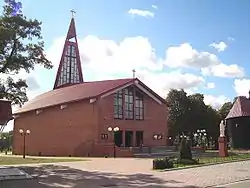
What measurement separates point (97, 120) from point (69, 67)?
831 inches

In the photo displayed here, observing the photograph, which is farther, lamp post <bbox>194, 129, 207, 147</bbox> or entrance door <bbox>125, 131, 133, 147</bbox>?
lamp post <bbox>194, 129, 207, 147</bbox>

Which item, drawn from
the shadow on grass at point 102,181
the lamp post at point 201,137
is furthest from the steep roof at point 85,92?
the shadow on grass at point 102,181

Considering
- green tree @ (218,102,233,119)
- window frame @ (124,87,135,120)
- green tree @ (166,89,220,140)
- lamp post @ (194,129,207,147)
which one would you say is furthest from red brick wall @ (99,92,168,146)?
green tree @ (218,102,233,119)

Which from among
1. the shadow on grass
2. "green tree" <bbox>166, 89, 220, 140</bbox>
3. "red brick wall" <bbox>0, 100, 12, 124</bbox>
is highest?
"green tree" <bbox>166, 89, 220, 140</bbox>

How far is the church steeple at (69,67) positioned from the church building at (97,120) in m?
9.40

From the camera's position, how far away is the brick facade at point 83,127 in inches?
1635

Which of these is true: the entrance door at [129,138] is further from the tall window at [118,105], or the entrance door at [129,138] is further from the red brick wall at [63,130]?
the red brick wall at [63,130]

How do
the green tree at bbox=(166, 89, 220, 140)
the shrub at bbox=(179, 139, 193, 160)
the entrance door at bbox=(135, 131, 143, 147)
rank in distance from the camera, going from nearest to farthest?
the shrub at bbox=(179, 139, 193, 160) < the entrance door at bbox=(135, 131, 143, 147) < the green tree at bbox=(166, 89, 220, 140)

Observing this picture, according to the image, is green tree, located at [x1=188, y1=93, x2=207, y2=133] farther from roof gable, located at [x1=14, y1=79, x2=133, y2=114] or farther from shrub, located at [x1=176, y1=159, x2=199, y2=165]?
shrub, located at [x1=176, y1=159, x2=199, y2=165]

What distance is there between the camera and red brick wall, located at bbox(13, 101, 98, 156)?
42000 mm

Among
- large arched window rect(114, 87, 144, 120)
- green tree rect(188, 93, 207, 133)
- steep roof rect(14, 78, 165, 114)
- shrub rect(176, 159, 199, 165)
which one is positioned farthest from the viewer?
green tree rect(188, 93, 207, 133)

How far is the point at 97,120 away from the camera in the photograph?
4162 centimetres

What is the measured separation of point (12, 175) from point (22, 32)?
45.6 ft

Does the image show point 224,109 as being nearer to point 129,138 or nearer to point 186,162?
point 129,138
